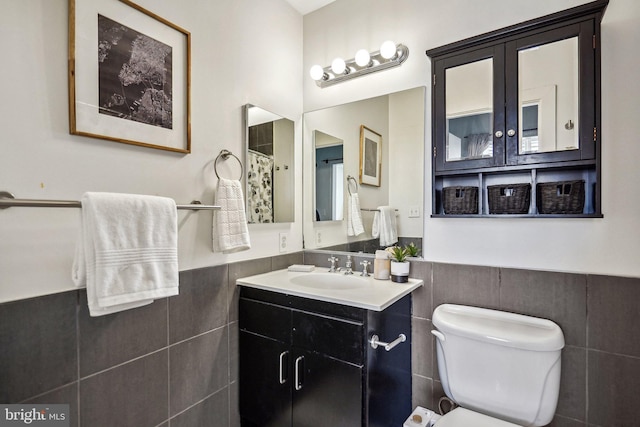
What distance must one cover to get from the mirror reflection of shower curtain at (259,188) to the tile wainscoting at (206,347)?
322 millimetres

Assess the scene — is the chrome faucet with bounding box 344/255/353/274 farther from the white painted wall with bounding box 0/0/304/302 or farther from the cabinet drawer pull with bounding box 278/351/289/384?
the cabinet drawer pull with bounding box 278/351/289/384

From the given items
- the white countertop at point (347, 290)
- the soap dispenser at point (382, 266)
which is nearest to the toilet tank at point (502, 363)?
the white countertop at point (347, 290)

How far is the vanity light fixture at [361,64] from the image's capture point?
172 cm

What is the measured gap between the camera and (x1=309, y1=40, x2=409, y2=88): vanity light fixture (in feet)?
5.66

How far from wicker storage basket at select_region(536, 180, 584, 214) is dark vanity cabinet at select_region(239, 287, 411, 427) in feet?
2.55

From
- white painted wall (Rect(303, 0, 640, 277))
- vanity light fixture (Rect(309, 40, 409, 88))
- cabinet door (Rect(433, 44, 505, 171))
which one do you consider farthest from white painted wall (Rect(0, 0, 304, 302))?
cabinet door (Rect(433, 44, 505, 171))

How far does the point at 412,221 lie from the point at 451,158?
39 centimetres

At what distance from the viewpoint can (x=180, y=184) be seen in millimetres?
1438

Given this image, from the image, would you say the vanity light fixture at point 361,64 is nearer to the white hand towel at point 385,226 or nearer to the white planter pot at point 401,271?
the white hand towel at point 385,226

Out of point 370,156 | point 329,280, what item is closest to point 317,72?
point 370,156

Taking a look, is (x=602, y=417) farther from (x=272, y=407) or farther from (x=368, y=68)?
(x=368, y=68)

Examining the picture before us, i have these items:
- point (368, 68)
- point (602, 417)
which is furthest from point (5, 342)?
point (602, 417)

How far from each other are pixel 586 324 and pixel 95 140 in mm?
2078

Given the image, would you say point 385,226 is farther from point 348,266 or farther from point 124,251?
point 124,251
